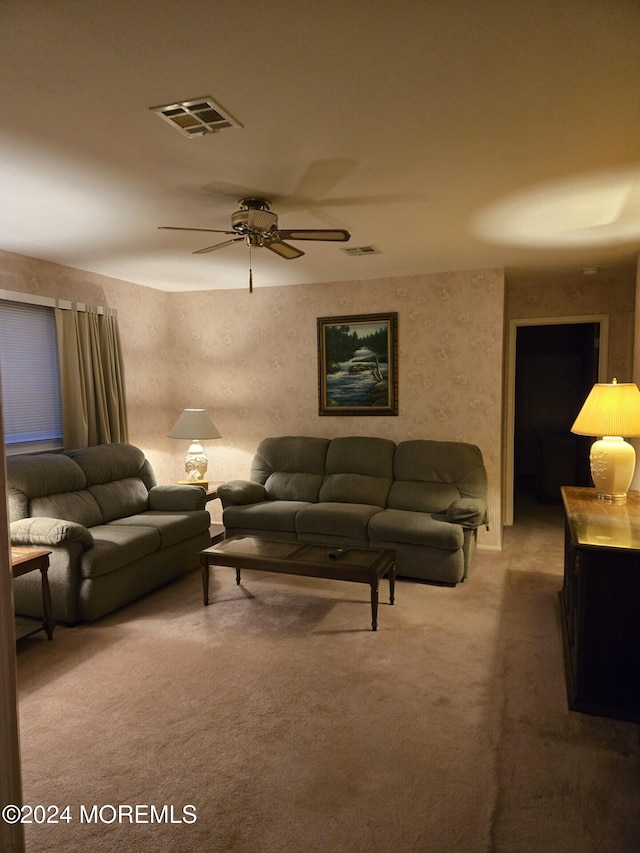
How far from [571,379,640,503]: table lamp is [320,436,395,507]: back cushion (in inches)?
78.8

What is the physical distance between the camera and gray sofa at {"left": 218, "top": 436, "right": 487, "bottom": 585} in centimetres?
427

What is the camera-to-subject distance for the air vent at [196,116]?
200 centimetres

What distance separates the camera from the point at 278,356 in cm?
582

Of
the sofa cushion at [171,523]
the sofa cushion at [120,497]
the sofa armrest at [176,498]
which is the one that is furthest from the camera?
the sofa armrest at [176,498]

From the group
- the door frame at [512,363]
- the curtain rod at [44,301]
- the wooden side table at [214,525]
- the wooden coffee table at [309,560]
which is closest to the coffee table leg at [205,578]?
the wooden coffee table at [309,560]

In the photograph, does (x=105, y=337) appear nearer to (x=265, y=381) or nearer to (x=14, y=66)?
(x=265, y=381)

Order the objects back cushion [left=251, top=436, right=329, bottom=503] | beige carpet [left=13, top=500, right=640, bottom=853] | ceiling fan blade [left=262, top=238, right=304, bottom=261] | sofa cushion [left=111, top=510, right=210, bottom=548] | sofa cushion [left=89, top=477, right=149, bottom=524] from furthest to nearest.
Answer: back cushion [left=251, top=436, right=329, bottom=503] → sofa cushion [left=89, top=477, right=149, bottom=524] → sofa cushion [left=111, top=510, right=210, bottom=548] → ceiling fan blade [left=262, top=238, right=304, bottom=261] → beige carpet [left=13, top=500, right=640, bottom=853]

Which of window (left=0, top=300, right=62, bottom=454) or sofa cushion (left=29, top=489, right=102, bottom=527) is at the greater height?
window (left=0, top=300, right=62, bottom=454)

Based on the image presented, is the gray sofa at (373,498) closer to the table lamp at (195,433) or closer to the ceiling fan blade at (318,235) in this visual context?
the table lamp at (195,433)

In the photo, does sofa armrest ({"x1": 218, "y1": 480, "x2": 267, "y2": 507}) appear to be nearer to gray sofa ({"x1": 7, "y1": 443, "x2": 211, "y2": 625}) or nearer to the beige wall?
gray sofa ({"x1": 7, "y1": 443, "x2": 211, "y2": 625})

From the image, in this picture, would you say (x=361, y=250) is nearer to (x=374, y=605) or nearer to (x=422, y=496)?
(x=422, y=496)

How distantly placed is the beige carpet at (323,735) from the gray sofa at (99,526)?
24 centimetres

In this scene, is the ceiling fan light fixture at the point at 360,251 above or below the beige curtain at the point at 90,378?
above

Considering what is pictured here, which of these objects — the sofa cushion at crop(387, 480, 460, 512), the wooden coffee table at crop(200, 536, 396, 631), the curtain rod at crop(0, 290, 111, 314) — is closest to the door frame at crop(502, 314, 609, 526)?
the sofa cushion at crop(387, 480, 460, 512)
